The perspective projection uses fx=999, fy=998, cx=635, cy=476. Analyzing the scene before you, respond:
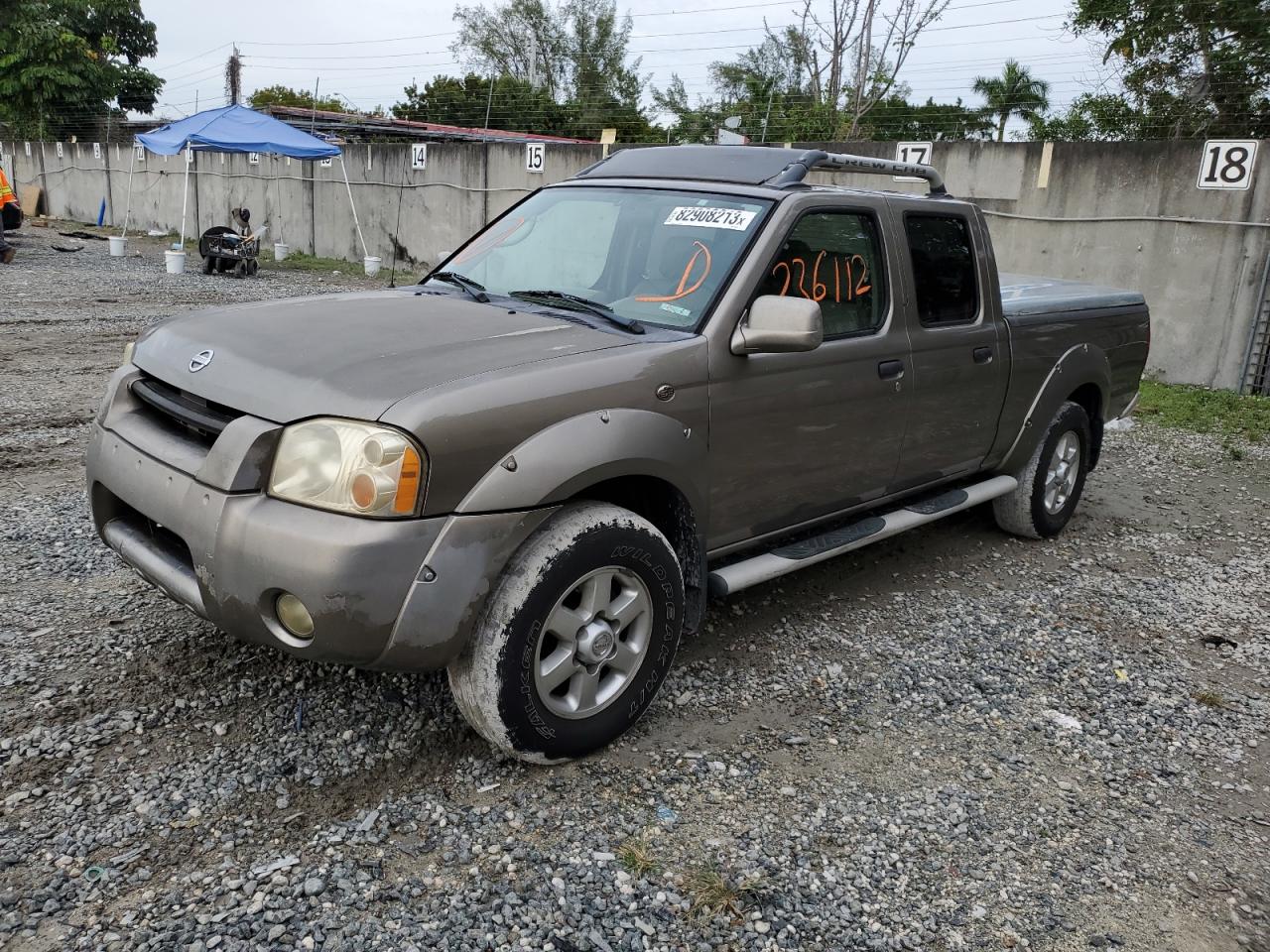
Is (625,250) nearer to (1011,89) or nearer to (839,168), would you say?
(839,168)

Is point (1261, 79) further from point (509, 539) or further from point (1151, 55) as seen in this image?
point (509, 539)

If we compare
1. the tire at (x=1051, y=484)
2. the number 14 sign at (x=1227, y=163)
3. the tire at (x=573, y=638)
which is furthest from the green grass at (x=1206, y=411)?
the tire at (x=573, y=638)

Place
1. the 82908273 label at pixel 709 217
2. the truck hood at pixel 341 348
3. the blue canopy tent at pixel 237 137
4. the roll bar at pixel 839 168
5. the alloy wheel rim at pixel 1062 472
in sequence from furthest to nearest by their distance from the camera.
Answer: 1. the blue canopy tent at pixel 237 137
2. the alloy wheel rim at pixel 1062 472
3. the roll bar at pixel 839 168
4. the 82908273 label at pixel 709 217
5. the truck hood at pixel 341 348

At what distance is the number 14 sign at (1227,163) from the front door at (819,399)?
26.2 feet

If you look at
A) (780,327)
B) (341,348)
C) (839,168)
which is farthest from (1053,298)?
(341,348)

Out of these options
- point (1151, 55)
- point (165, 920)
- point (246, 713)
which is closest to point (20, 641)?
point (246, 713)

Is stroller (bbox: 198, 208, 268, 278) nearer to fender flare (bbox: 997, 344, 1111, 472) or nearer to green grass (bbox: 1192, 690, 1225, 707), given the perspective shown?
fender flare (bbox: 997, 344, 1111, 472)

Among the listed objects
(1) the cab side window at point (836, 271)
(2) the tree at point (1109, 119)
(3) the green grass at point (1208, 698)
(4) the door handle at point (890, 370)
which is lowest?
(3) the green grass at point (1208, 698)

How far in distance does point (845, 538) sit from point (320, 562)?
89.7 inches

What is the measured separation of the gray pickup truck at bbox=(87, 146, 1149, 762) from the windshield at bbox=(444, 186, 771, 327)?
0.04 ft

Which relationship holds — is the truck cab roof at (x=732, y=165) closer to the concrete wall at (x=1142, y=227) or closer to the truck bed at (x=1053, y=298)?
the truck bed at (x=1053, y=298)

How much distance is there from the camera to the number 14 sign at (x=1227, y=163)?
10.0m

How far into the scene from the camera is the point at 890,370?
4.16 meters

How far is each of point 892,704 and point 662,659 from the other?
1022 millimetres
